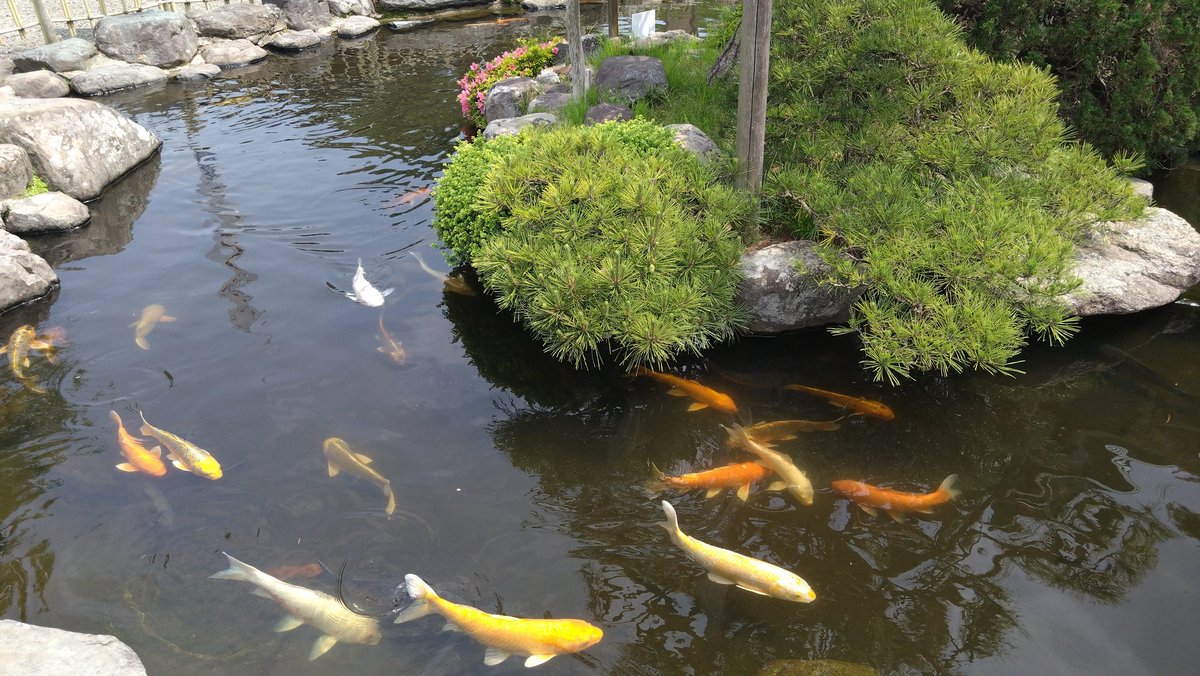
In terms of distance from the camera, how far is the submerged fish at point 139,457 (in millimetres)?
4871

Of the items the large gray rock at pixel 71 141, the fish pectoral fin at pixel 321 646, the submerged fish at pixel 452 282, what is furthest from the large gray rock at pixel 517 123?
the fish pectoral fin at pixel 321 646

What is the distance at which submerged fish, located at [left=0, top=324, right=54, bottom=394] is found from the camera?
234 inches

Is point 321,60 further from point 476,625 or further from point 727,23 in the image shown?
point 476,625

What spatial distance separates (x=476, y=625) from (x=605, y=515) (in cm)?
113

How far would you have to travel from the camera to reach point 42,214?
8.49 m

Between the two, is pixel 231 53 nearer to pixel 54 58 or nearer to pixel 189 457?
pixel 54 58

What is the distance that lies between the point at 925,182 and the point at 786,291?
4.87 ft

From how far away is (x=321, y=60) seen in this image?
1664cm

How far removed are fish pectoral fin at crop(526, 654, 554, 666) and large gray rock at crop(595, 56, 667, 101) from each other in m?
6.94

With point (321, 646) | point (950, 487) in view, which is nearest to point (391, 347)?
point (321, 646)

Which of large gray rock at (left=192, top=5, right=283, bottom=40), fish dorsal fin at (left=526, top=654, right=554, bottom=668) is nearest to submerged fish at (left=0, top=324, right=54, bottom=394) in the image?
fish dorsal fin at (left=526, top=654, right=554, bottom=668)

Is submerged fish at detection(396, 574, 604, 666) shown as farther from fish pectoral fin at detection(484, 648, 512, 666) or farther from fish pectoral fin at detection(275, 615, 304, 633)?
fish pectoral fin at detection(275, 615, 304, 633)

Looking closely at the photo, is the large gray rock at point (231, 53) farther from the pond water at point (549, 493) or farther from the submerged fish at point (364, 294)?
the submerged fish at point (364, 294)

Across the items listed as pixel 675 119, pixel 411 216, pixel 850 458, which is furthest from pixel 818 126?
pixel 411 216
